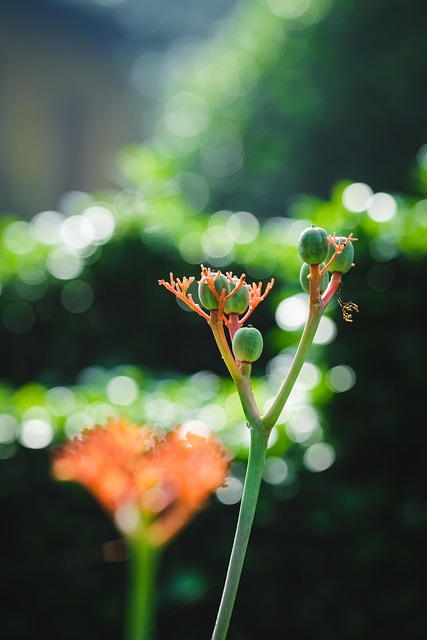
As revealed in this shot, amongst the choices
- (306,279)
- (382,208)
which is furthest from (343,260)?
(382,208)

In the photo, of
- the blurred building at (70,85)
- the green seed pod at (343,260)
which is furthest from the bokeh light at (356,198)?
the blurred building at (70,85)

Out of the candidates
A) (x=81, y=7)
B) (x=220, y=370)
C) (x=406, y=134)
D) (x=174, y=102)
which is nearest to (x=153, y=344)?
(x=220, y=370)

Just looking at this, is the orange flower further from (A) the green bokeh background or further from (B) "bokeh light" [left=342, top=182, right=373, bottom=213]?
(B) "bokeh light" [left=342, top=182, right=373, bottom=213]

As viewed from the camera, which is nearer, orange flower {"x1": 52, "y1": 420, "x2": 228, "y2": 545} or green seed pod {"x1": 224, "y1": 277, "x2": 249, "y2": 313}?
green seed pod {"x1": 224, "y1": 277, "x2": 249, "y2": 313}

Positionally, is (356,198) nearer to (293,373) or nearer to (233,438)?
(233,438)

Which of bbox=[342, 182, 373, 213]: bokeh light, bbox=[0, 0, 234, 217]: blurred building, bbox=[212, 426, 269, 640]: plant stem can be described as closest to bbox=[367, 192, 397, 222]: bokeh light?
bbox=[342, 182, 373, 213]: bokeh light

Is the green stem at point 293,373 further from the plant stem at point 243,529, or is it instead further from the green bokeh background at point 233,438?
the green bokeh background at point 233,438
